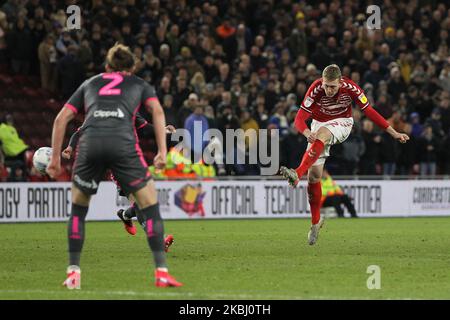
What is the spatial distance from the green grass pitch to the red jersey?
1937mm

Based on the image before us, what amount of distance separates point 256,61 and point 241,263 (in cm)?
1560

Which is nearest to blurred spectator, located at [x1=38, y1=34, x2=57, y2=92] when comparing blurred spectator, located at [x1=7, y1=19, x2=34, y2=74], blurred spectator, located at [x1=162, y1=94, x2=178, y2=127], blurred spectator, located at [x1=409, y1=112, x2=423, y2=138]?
blurred spectator, located at [x1=7, y1=19, x2=34, y2=74]

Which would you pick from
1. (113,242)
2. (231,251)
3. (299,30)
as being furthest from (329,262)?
(299,30)

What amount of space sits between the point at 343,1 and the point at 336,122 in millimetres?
17182

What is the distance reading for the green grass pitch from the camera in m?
9.68

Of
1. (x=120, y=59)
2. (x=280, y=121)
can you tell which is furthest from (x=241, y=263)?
(x=280, y=121)

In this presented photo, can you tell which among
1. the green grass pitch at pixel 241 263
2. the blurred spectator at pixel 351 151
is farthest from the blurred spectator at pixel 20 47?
the blurred spectator at pixel 351 151

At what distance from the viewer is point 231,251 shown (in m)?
14.3

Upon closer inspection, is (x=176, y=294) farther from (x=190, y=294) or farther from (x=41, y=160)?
(x=41, y=160)

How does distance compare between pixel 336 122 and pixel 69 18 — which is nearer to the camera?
pixel 336 122

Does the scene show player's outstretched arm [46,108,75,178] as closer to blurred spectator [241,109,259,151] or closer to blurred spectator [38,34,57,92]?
Result: blurred spectator [241,109,259,151]

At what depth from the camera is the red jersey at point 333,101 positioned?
14.8 m
